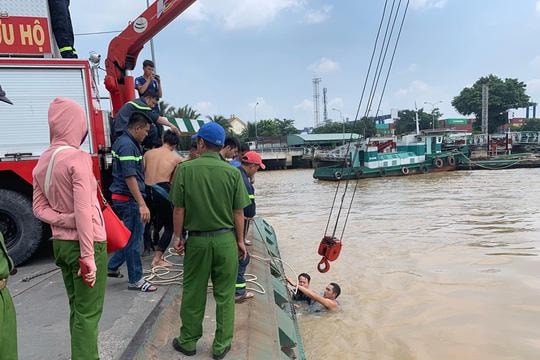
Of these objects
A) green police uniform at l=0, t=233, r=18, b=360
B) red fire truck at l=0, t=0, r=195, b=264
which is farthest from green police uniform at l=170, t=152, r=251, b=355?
red fire truck at l=0, t=0, r=195, b=264

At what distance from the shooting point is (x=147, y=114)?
522cm

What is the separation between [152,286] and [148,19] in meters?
4.37

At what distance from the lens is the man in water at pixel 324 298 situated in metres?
6.50

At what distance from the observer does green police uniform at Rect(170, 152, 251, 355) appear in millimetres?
3238

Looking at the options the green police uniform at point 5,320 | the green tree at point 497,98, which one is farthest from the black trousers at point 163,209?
the green tree at point 497,98

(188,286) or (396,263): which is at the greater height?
(188,286)

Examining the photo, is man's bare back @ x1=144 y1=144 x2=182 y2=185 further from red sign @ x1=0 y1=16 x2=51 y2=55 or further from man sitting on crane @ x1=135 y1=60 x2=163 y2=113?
red sign @ x1=0 y1=16 x2=51 y2=55

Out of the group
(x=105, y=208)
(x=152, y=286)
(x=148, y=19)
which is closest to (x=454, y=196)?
(x=148, y=19)

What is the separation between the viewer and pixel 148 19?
6.86 m

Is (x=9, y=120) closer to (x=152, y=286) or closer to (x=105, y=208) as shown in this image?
(x=152, y=286)

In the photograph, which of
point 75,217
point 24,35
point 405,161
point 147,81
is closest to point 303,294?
point 147,81

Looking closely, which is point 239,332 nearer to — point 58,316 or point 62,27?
point 58,316

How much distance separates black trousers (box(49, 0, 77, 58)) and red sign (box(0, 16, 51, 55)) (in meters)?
0.17

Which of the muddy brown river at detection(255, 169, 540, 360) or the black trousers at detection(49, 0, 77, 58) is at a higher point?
the black trousers at detection(49, 0, 77, 58)
